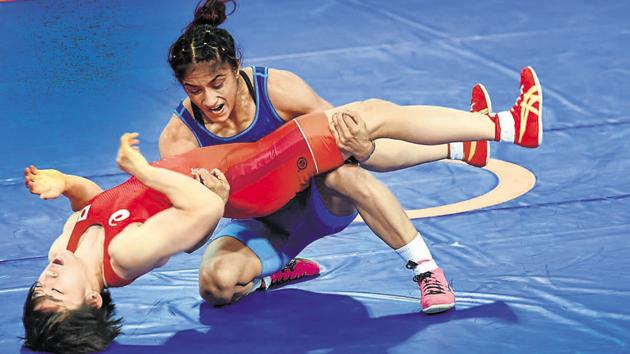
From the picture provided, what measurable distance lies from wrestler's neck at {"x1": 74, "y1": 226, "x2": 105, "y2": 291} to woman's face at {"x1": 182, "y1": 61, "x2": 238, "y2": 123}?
1.92 feet

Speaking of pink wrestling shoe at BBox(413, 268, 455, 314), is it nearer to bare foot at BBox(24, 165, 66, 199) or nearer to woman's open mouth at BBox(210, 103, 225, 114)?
woman's open mouth at BBox(210, 103, 225, 114)

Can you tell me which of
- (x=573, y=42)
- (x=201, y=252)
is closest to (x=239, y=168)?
(x=201, y=252)

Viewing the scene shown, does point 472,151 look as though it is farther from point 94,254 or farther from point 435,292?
point 94,254

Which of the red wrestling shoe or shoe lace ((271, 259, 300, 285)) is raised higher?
the red wrestling shoe

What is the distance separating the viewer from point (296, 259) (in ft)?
15.0

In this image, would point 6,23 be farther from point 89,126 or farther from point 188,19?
point 89,126

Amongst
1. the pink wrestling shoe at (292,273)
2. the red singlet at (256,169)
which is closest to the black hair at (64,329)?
the red singlet at (256,169)

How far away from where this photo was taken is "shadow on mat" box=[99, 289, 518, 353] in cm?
391

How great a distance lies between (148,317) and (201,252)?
2.16 feet

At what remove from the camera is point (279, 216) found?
448cm

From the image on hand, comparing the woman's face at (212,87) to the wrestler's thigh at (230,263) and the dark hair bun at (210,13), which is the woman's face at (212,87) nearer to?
the dark hair bun at (210,13)

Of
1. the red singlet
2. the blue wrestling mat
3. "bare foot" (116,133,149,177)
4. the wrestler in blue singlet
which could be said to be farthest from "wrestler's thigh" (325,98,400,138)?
"bare foot" (116,133,149,177)

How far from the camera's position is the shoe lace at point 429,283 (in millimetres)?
4051

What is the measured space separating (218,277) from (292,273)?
16.6 inches
